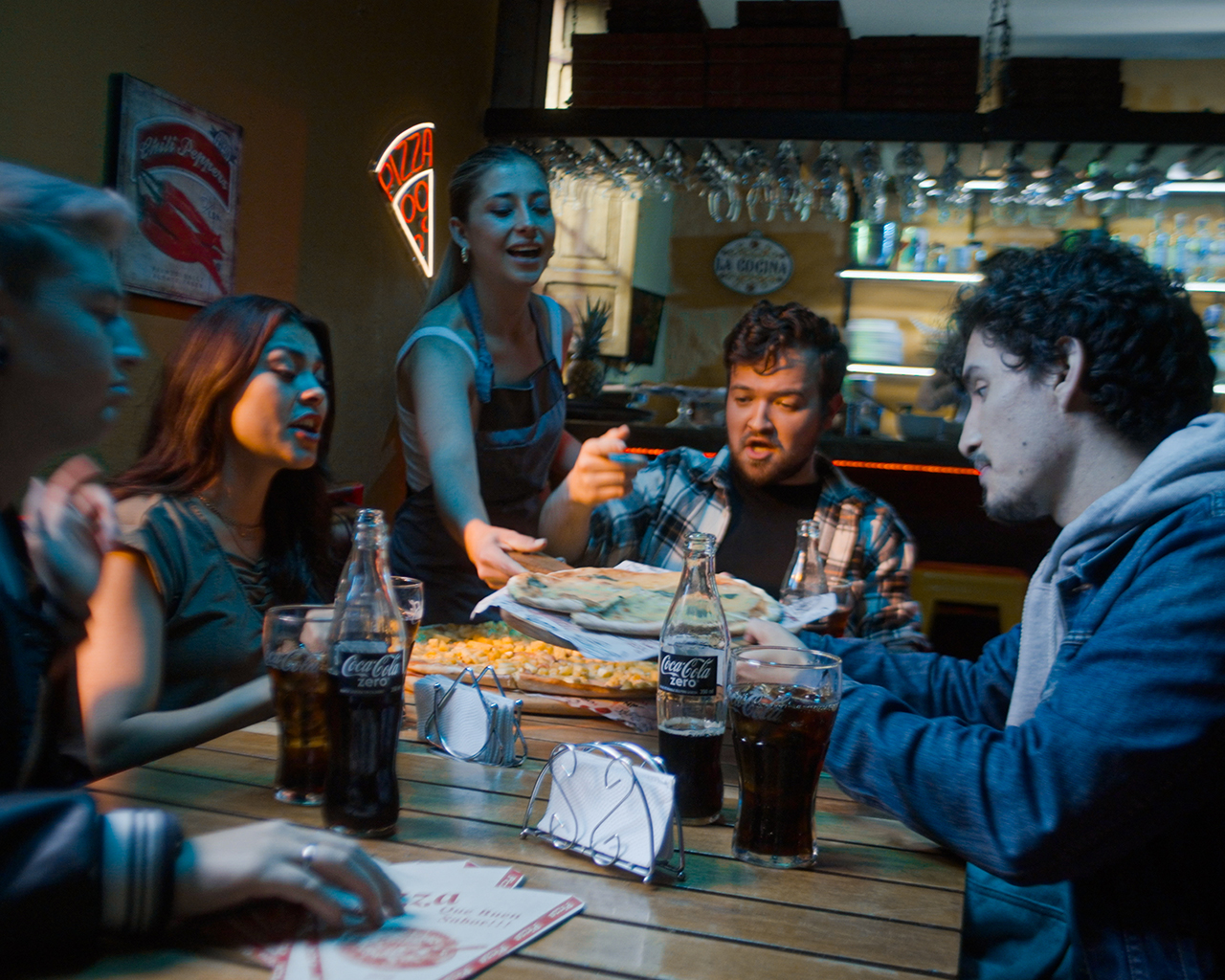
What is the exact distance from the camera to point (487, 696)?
1.33 metres

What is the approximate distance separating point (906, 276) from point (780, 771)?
20.6 feet

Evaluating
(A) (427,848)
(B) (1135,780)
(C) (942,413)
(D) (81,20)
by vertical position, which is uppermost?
(D) (81,20)

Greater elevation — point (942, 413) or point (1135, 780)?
point (942, 413)

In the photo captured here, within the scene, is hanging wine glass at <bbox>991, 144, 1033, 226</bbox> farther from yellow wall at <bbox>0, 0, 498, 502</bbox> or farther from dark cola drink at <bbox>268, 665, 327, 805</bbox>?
dark cola drink at <bbox>268, 665, 327, 805</bbox>

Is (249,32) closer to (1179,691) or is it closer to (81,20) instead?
(81,20)

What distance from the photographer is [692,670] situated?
1.16 m

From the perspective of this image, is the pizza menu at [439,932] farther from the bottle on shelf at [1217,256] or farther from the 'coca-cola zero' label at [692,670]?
the bottle on shelf at [1217,256]

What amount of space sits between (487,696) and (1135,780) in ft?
2.43

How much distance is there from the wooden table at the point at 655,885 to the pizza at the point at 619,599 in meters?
0.23

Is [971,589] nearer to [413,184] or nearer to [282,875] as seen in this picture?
[413,184]

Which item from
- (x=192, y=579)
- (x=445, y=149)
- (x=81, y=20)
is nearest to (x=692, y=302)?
(x=445, y=149)

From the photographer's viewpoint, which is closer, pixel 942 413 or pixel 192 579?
pixel 192 579

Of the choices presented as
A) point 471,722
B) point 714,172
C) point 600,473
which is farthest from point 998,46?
point 471,722

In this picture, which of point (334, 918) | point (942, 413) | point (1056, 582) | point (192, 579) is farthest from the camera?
point (942, 413)
